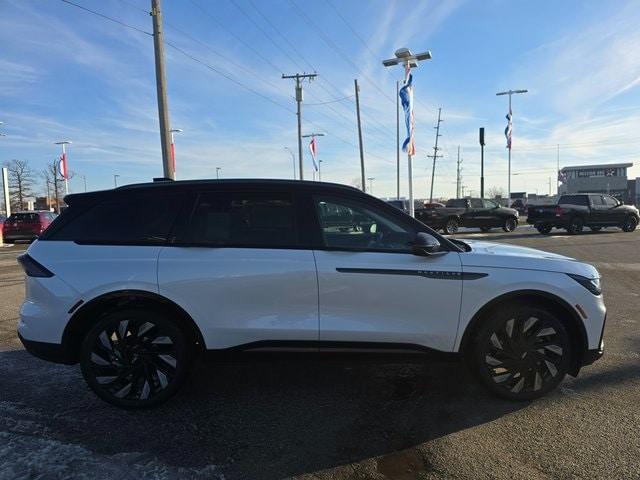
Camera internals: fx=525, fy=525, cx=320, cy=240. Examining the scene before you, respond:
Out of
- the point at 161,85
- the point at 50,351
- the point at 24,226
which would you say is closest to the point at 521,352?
the point at 50,351

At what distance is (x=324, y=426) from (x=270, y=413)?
0.48 meters

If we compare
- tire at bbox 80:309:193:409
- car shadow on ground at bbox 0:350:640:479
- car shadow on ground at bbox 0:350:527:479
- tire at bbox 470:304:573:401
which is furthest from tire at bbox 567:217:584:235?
tire at bbox 80:309:193:409

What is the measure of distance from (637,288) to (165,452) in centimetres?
879

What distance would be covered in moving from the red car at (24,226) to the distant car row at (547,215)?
645 inches

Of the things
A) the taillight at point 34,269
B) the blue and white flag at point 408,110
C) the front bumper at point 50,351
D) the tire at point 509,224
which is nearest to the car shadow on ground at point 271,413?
the front bumper at point 50,351

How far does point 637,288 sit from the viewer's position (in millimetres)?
9234

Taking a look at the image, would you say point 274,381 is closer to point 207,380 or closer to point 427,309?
point 207,380

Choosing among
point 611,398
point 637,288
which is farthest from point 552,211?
point 611,398

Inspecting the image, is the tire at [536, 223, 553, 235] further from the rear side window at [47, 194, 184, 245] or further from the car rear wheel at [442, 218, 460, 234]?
the rear side window at [47, 194, 184, 245]

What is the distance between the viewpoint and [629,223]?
2528cm

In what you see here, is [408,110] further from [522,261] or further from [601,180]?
[601,180]

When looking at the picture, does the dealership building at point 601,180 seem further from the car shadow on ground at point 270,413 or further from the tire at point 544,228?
the car shadow on ground at point 270,413

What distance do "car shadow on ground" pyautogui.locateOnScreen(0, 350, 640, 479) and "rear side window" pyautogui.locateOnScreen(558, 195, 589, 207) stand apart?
70.7 ft

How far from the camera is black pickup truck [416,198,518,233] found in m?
25.7
